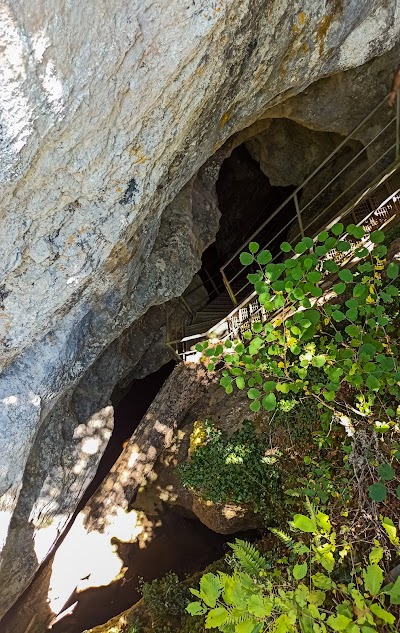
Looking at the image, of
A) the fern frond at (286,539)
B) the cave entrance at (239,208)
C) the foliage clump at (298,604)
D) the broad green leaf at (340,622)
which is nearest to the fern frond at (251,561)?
the fern frond at (286,539)

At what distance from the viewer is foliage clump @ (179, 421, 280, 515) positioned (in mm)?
4340

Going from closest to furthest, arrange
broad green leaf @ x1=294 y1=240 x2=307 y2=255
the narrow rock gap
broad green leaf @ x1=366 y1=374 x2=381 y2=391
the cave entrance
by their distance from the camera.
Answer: broad green leaf @ x1=366 y1=374 x2=381 y2=391 → broad green leaf @ x1=294 y1=240 x2=307 y2=255 → the narrow rock gap → the cave entrance

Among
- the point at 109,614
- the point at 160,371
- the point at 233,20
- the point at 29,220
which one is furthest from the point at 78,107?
the point at 109,614

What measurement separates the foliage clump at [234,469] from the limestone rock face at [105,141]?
4.95 ft

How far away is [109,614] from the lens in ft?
18.6

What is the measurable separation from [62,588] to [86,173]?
17.4 feet

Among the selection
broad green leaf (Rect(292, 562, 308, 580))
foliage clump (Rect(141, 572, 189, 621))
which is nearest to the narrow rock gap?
foliage clump (Rect(141, 572, 189, 621))

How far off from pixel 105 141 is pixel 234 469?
340 centimetres

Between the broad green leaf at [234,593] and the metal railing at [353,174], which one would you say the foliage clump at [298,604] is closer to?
the broad green leaf at [234,593]

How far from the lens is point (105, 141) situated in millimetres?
2447

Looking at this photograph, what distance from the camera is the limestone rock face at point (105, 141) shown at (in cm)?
209

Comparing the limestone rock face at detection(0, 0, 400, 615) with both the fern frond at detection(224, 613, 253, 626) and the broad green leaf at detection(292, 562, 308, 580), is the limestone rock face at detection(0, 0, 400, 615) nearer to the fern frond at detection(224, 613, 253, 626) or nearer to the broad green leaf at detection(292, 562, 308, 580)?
the fern frond at detection(224, 613, 253, 626)

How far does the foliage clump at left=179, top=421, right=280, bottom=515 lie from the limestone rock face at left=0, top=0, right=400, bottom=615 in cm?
151

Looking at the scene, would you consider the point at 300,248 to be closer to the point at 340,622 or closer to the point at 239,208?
the point at 340,622
